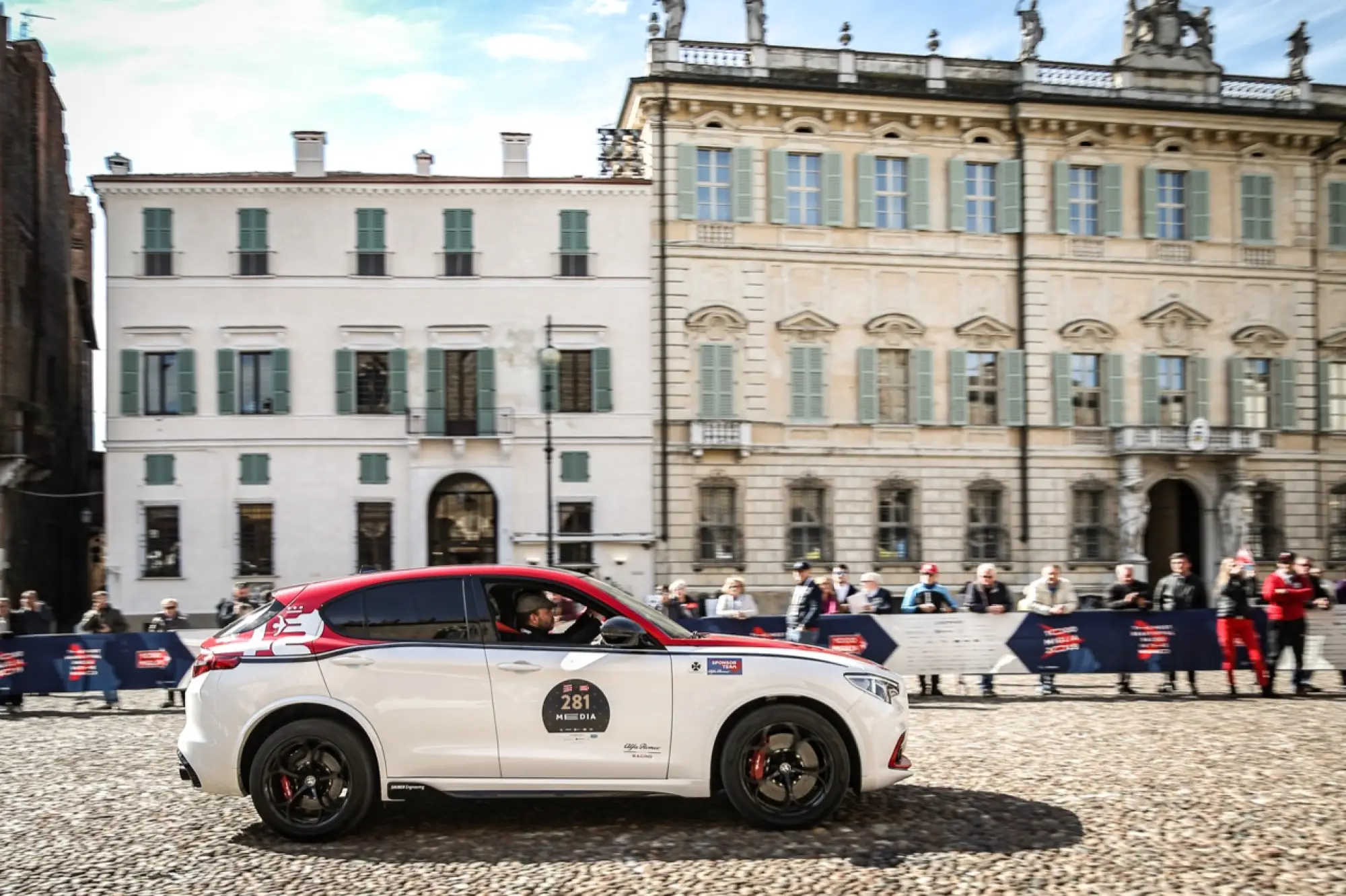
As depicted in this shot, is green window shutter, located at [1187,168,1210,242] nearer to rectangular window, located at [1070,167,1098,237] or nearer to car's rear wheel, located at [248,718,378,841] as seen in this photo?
rectangular window, located at [1070,167,1098,237]

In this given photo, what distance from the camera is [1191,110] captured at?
33906 mm

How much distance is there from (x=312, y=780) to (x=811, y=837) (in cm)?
329

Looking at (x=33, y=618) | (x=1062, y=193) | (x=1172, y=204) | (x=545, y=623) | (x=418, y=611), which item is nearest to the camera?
(x=418, y=611)

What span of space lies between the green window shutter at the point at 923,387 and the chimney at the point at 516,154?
11.4 meters

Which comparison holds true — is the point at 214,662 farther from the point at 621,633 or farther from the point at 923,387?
the point at 923,387

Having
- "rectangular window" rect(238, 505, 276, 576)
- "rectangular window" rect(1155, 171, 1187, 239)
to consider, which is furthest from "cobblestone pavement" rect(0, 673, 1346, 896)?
"rectangular window" rect(1155, 171, 1187, 239)

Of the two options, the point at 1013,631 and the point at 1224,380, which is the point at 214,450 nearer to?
the point at 1013,631

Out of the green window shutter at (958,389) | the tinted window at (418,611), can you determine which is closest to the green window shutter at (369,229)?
the green window shutter at (958,389)

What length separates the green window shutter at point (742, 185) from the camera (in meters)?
32.2

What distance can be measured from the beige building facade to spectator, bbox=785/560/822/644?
14.6 metres

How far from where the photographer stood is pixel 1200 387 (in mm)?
33969

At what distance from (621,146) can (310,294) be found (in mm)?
9871

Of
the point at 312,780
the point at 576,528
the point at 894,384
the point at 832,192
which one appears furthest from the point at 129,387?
the point at 312,780

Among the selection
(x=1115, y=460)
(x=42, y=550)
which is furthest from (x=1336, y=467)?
(x=42, y=550)
